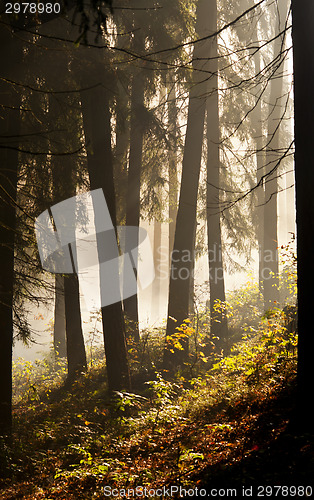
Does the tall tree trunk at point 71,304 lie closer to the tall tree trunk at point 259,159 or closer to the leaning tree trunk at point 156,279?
the tall tree trunk at point 259,159

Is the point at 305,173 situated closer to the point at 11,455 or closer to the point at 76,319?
the point at 11,455

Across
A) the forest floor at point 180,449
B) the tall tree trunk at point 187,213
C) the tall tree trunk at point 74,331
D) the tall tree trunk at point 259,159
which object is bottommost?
the forest floor at point 180,449

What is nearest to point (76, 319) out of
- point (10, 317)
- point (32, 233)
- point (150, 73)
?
point (32, 233)

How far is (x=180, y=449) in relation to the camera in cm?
536

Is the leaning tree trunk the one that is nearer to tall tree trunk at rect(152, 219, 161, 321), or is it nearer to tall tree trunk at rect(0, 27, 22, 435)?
tall tree trunk at rect(152, 219, 161, 321)

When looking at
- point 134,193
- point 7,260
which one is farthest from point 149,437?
point 134,193

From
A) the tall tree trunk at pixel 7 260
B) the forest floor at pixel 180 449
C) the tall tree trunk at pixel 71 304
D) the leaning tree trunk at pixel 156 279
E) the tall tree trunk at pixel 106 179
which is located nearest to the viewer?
the forest floor at pixel 180 449

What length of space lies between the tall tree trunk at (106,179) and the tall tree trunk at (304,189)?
463 centimetres

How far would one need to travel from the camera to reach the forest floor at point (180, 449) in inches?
165

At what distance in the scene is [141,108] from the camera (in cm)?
1098

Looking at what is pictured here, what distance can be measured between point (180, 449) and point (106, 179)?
5.64 m

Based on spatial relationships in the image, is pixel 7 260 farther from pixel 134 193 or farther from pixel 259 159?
pixel 259 159

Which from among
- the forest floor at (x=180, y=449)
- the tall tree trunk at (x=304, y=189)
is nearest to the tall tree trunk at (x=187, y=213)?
the forest floor at (x=180, y=449)

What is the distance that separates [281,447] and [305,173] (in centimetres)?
317
